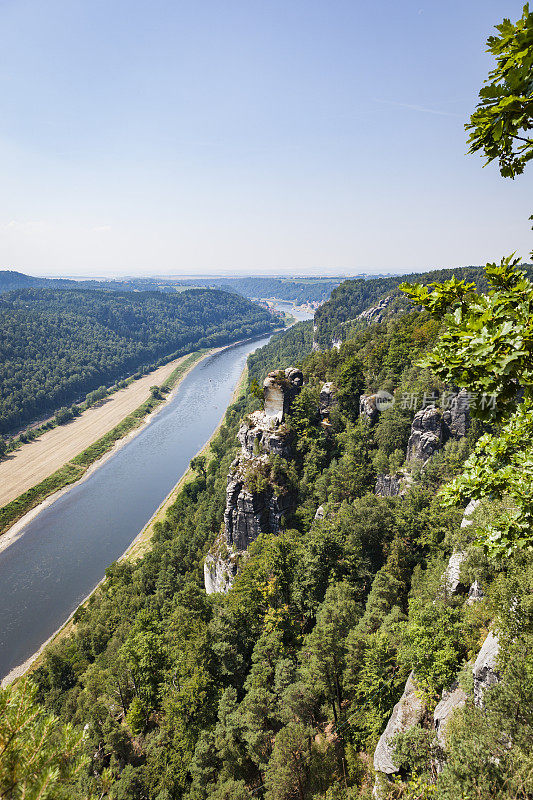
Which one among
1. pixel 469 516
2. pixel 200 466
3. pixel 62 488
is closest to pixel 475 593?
pixel 469 516

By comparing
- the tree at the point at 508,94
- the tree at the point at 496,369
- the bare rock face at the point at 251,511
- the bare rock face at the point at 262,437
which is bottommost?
the bare rock face at the point at 251,511

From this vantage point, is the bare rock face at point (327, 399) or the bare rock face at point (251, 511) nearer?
the bare rock face at point (251, 511)

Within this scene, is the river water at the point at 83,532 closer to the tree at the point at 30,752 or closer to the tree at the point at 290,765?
the tree at the point at 290,765

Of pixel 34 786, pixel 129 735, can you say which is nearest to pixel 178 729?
pixel 129 735

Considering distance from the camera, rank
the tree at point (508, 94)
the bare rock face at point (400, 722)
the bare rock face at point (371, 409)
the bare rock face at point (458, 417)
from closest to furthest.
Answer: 1. the tree at point (508, 94)
2. the bare rock face at point (400, 722)
3. the bare rock face at point (458, 417)
4. the bare rock face at point (371, 409)

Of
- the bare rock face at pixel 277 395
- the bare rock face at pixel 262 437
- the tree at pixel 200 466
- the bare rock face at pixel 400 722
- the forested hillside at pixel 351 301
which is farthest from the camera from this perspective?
the forested hillside at pixel 351 301

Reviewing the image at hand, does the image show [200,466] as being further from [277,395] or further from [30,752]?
[30,752]

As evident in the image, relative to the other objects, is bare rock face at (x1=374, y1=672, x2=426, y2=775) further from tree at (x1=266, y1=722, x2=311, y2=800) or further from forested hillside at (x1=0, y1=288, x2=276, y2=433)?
forested hillside at (x1=0, y1=288, x2=276, y2=433)

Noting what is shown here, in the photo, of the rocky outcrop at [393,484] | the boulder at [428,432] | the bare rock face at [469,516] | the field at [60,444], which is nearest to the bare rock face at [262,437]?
the rocky outcrop at [393,484]
